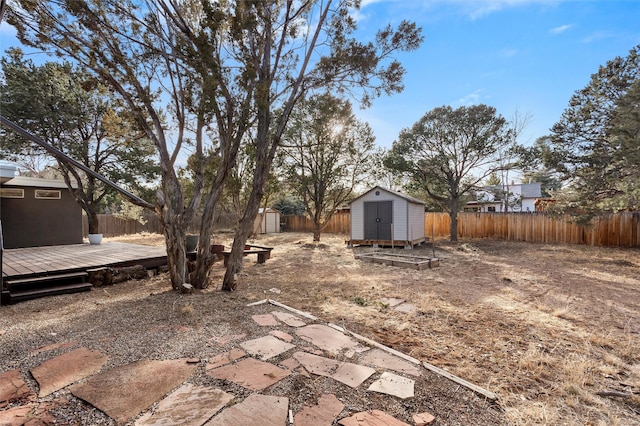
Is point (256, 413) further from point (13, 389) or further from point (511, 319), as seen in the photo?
point (511, 319)

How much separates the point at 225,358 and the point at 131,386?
2.11 ft

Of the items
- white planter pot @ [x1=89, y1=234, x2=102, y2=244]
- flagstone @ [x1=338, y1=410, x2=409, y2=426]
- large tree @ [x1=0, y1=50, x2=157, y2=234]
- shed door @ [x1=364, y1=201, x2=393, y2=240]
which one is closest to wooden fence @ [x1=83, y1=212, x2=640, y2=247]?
shed door @ [x1=364, y1=201, x2=393, y2=240]

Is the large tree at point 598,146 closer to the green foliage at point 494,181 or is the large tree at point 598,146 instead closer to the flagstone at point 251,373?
the flagstone at point 251,373

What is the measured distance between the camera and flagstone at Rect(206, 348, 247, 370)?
89.6 inches

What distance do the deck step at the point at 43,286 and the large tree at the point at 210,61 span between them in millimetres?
1708

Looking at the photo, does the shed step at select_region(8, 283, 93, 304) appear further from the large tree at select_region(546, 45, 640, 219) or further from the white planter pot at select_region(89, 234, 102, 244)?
the large tree at select_region(546, 45, 640, 219)

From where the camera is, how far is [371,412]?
1769mm

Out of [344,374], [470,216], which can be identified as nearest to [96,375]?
[344,374]

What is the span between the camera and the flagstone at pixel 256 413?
163 centimetres

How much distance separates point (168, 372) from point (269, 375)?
2.43 feet

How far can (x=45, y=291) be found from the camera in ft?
15.0

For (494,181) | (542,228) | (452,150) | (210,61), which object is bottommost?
(542,228)

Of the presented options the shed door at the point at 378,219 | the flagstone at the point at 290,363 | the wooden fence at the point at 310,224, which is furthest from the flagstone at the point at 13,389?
the wooden fence at the point at 310,224

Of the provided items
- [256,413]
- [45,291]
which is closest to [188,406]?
[256,413]
